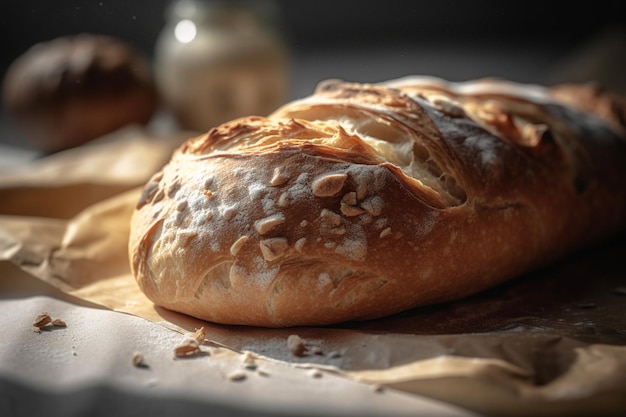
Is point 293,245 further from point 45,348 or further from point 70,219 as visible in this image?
point 70,219

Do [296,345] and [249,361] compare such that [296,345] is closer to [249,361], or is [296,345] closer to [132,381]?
[249,361]

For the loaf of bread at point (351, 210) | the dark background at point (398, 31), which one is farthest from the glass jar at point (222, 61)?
the loaf of bread at point (351, 210)

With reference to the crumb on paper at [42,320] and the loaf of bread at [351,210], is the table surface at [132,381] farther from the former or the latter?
the loaf of bread at [351,210]

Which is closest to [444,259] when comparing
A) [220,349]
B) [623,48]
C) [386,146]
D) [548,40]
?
[386,146]

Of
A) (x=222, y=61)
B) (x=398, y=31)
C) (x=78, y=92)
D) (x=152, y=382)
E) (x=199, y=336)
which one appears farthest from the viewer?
(x=78, y=92)

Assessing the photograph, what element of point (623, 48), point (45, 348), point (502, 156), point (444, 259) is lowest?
point (45, 348)

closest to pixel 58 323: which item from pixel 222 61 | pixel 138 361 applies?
pixel 138 361
